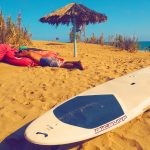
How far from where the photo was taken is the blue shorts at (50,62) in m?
7.54

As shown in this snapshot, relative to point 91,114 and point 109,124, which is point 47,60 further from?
point 109,124

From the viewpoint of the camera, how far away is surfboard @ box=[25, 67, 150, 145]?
3.14m

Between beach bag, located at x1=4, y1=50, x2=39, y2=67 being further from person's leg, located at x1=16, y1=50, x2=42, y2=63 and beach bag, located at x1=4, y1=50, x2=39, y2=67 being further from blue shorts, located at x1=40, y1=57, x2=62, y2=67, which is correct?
blue shorts, located at x1=40, y1=57, x2=62, y2=67

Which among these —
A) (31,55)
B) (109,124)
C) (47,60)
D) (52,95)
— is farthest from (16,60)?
(109,124)

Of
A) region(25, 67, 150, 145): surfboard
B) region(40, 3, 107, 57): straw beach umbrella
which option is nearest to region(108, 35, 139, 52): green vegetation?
region(40, 3, 107, 57): straw beach umbrella

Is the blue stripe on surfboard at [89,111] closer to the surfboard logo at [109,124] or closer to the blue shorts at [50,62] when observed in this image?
the surfboard logo at [109,124]

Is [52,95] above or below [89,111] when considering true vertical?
below

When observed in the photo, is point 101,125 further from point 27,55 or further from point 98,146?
point 27,55

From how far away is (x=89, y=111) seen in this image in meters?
3.61

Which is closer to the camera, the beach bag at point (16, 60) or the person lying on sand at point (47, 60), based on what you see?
the beach bag at point (16, 60)

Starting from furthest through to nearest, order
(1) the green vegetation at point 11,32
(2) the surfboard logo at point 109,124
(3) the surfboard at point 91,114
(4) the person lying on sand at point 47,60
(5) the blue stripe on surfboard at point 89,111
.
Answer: (1) the green vegetation at point 11,32 < (4) the person lying on sand at point 47,60 < (5) the blue stripe on surfboard at point 89,111 < (2) the surfboard logo at point 109,124 < (3) the surfboard at point 91,114

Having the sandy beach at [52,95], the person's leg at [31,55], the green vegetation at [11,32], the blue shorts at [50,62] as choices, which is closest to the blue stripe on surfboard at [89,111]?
the sandy beach at [52,95]

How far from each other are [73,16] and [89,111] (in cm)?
631

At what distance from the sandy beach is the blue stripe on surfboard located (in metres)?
0.25
